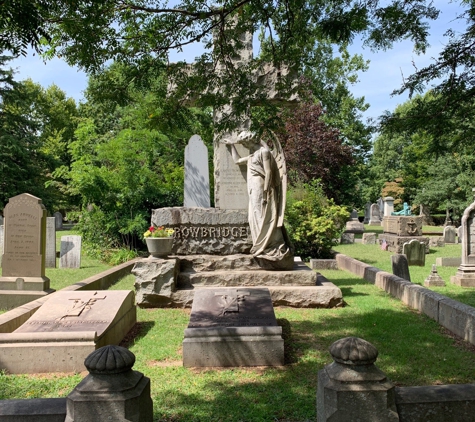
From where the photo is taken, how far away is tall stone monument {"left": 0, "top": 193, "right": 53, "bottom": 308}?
27.4 ft

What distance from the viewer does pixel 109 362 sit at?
275 cm

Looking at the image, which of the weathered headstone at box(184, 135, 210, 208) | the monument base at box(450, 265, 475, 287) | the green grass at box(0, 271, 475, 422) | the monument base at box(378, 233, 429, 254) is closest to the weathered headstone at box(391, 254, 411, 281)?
the monument base at box(450, 265, 475, 287)

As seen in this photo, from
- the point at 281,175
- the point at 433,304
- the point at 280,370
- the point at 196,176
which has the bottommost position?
the point at 280,370

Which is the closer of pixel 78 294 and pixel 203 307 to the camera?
pixel 203 307

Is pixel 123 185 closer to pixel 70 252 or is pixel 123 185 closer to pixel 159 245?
pixel 70 252

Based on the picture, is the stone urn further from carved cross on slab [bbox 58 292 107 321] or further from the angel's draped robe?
carved cross on slab [bbox 58 292 107 321]

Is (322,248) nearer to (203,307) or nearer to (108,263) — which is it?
(108,263)

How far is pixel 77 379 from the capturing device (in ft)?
14.5

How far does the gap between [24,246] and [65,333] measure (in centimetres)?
464

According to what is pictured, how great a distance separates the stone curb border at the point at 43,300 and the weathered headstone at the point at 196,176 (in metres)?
2.53

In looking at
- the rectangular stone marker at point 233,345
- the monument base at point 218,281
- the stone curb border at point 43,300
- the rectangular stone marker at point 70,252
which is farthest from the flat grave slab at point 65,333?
the rectangular stone marker at point 70,252

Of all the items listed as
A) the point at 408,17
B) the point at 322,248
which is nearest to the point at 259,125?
the point at 408,17

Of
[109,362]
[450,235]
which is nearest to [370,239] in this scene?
[450,235]

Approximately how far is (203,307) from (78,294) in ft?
5.87
